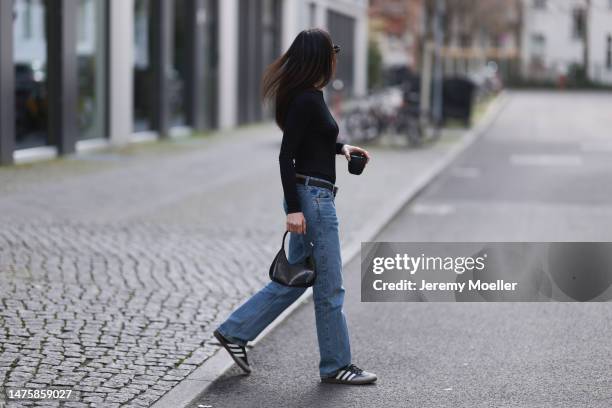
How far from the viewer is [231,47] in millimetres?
28000

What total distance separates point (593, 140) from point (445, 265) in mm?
18490

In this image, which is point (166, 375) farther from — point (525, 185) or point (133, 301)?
point (525, 185)

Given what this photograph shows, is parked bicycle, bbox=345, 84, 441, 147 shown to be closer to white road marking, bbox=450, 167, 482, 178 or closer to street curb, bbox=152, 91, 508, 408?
street curb, bbox=152, 91, 508, 408

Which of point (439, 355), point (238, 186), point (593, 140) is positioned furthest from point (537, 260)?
point (593, 140)

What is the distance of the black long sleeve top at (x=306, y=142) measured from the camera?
5785 millimetres

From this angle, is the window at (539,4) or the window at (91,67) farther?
the window at (539,4)

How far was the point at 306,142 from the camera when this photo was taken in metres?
5.88

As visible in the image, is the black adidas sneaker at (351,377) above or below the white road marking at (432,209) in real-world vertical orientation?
above

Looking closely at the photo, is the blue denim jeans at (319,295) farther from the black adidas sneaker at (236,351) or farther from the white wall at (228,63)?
the white wall at (228,63)

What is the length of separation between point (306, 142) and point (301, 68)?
36 centimetres

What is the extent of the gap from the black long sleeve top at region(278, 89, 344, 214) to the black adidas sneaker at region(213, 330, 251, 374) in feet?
Answer: 2.63

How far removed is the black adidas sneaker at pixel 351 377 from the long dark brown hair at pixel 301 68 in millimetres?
1255

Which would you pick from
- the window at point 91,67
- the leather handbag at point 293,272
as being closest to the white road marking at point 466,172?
the window at point 91,67

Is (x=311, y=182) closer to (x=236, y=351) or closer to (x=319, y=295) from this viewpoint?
(x=319, y=295)
